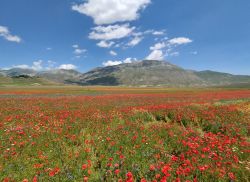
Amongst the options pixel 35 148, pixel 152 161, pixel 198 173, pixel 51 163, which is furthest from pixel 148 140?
pixel 35 148

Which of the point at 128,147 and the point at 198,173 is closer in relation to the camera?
the point at 198,173

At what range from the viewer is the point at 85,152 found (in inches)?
259

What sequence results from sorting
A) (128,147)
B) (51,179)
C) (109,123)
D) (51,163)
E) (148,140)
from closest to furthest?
(51,179) < (51,163) < (128,147) < (148,140) < (109,123)

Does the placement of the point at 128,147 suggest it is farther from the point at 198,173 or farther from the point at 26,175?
the point at 26,175

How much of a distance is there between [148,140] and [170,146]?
85 centimetres

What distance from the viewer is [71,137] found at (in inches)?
317

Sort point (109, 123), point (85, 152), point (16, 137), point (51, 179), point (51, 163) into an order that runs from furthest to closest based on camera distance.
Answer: point (109, 123) < point (16, 137) < point (85, 152) < point (51, 163) < point (51, 179)

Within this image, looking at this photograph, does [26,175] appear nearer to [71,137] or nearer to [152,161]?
[71,137]

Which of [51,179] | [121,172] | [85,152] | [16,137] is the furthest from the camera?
[16,137]

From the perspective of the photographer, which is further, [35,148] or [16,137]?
[16,137]

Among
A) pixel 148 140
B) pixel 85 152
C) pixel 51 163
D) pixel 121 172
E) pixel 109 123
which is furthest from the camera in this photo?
pixel 109 123

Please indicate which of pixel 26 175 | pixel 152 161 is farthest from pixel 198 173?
pixel 26 175

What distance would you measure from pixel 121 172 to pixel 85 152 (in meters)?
1.88

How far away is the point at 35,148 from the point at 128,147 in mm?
3358
